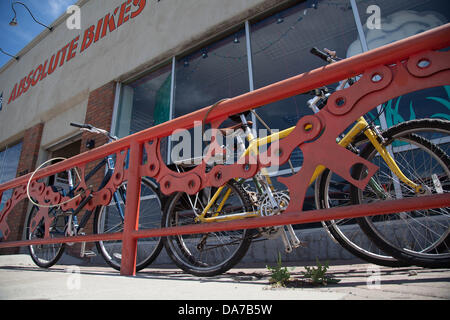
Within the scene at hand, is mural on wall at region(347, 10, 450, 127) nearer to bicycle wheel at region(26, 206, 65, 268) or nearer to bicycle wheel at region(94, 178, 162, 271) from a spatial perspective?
bicycle wheel at region(94, 178, 162, 271)

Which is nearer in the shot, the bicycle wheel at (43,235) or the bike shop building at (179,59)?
the bicycle wheel at (43,235)

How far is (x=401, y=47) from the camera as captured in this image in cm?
115

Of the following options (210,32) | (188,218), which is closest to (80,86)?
(210,32)

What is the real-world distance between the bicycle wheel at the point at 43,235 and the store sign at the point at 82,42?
4.73 meters

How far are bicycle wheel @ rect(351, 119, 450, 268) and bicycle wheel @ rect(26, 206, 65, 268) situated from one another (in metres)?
3.04

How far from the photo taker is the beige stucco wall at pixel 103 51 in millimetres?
4652

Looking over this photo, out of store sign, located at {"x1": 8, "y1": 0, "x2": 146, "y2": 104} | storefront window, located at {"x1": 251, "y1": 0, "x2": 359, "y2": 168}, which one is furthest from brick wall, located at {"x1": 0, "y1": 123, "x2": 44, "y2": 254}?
storefront window, located at {"x1": 251, "y1": 0, "x2": 359, "y2": 168}

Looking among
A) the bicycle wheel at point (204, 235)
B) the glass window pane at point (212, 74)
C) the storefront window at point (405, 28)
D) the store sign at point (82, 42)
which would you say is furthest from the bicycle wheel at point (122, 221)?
the store sign at point (82, 42)

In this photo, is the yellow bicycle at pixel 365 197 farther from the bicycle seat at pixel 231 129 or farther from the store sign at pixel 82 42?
the store sign at pixel 82 42

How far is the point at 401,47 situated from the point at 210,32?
401cm

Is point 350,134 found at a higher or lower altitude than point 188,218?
higher

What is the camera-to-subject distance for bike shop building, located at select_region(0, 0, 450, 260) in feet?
12.5

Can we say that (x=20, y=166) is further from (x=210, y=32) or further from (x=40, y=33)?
(x=210, y=32)
